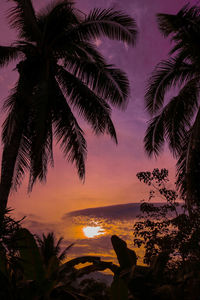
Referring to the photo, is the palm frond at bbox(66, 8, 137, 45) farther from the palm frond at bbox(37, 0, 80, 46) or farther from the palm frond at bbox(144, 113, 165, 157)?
the palm frond at bbox(144, 113, 165, 157)

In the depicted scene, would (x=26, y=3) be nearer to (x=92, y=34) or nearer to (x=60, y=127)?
(x=92, y=34)

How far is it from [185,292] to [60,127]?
6.17 m

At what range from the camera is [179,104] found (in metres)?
7.66

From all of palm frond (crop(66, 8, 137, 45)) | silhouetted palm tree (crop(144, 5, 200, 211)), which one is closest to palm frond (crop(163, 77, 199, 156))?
silhouetted palm tree (crop(144, 5, 200, 211))

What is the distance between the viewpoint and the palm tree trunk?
659 centimetres

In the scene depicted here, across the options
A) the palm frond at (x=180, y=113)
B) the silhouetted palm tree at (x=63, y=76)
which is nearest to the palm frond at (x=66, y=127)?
the silhouetted palm tree at (x=63, y=76)

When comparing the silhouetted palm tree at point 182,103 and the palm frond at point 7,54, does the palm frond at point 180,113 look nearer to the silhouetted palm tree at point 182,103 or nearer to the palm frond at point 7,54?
the silhouetted palm tree at point 182,103

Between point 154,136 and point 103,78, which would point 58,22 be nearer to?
point 103,78

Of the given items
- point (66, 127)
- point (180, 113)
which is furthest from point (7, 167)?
point (180, 113)

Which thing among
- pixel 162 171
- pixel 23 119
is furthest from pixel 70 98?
pixel 162 171

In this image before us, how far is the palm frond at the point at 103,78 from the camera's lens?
344 inches

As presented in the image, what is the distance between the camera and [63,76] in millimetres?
8945

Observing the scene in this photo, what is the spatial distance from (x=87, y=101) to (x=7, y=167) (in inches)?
139

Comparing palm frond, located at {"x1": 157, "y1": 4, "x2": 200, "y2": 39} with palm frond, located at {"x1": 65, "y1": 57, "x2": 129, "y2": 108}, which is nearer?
palm frond, located at {"x1": 157, "y1": 4, "x2": 200, "y2": 39}
